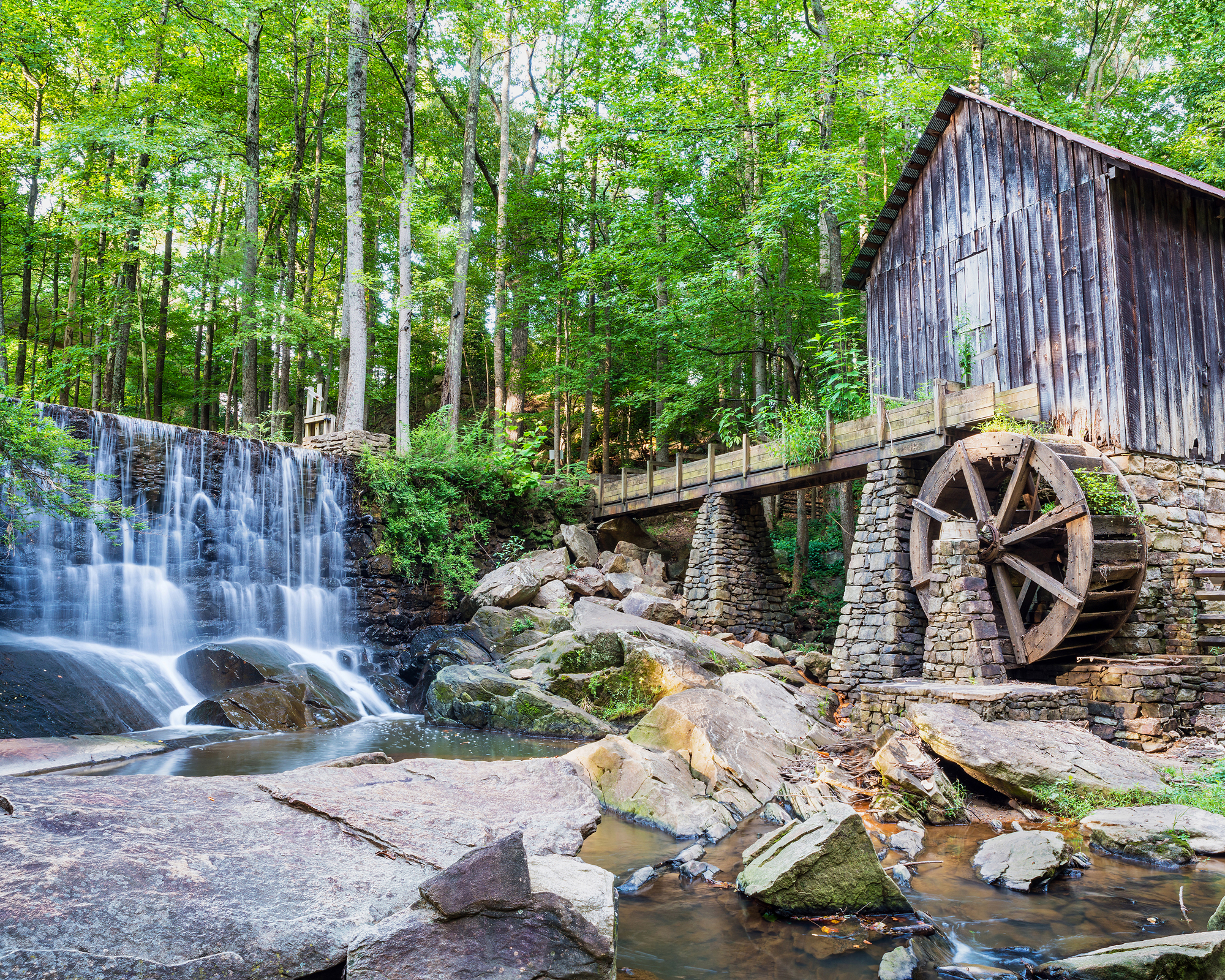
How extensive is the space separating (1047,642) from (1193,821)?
13.5 ft

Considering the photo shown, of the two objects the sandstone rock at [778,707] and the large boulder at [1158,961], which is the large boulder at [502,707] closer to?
the sandstone rock at [778,707]

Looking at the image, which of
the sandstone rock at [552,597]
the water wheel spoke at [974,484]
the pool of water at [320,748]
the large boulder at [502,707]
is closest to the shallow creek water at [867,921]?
the pool of water at [320,748]

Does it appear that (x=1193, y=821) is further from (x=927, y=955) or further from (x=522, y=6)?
(x=522, y=6)

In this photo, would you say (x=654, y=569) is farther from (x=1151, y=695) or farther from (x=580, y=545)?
(x=1151, y=695)

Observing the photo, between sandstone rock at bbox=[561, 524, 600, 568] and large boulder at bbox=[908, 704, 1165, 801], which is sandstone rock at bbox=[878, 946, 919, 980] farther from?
sandstone rock at bbox=[561, 524, 600, 568]

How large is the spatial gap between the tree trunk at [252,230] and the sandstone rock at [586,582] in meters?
7.79

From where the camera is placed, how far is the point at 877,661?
34.6ft

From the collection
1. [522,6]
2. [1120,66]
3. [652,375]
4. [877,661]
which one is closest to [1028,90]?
[1120,66]

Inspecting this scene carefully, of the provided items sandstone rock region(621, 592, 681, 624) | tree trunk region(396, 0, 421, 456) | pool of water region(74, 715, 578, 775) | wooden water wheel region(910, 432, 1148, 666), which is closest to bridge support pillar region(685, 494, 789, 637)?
sandstone rock region(621, 592, 681, 624)

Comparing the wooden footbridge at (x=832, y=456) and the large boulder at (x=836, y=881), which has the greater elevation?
the wooden footbridge at (x=832, y=456)

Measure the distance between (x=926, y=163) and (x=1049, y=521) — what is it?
6.97 meters

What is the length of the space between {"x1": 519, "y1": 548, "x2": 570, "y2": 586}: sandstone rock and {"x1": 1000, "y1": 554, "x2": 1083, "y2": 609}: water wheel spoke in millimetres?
7198

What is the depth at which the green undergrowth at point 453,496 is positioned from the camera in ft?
46.1

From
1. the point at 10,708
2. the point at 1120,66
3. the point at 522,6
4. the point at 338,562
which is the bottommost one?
the point at 10,708
